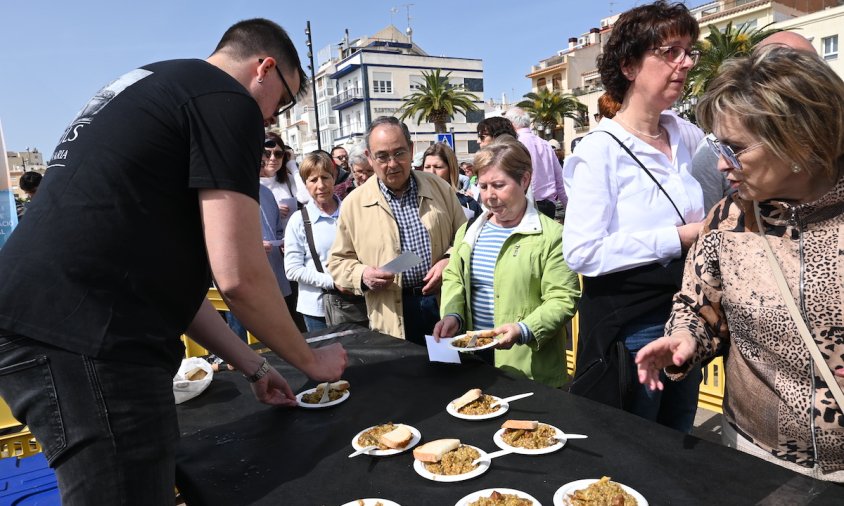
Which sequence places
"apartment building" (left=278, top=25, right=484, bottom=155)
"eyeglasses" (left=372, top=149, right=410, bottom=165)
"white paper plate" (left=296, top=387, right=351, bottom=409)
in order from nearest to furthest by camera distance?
"white paper plate" (left=296, top=387, right=351, bottom=409) → "eyeglasses" (left=372, top=149, right=410, bottom=165) → "apartment building" (left=278, top=25, right=484, bottom=155)

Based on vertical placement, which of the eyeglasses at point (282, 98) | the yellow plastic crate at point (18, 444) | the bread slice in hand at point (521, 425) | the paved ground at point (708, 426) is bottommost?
the paved ground at point (708, 426)

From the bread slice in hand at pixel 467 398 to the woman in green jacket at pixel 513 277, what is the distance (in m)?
0.47

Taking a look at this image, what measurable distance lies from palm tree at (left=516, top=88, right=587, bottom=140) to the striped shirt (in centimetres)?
3806

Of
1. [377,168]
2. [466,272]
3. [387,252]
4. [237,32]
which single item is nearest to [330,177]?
[377,168]

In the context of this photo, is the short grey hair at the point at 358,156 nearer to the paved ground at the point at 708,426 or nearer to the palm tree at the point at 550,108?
the paved ground at the point at 708,426

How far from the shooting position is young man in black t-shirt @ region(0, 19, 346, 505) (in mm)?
1245

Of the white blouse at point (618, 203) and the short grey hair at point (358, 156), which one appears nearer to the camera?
the white blouse at point (618, 203)

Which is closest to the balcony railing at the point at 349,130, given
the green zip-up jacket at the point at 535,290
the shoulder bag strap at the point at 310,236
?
the shoulder bag strap at the point at 310,236

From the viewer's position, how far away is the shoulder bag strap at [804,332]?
1.28 m

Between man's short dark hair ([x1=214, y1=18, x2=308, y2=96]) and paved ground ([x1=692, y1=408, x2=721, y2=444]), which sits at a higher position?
man's short dark hair ([x1=214, y1=18, x2=308, y2=96])

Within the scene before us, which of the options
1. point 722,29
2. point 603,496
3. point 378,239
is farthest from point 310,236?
point 722,29

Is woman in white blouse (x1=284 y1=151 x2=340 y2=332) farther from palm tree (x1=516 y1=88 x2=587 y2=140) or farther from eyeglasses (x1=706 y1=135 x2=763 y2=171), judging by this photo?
palm tree (x1=516 y1=88 x2=587 y2=140)

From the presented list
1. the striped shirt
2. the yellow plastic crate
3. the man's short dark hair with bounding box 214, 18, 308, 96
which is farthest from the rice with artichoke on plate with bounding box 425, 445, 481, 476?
the yellow plastic crate

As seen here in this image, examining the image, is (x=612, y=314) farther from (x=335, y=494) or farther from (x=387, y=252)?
(x=387, y=252)
